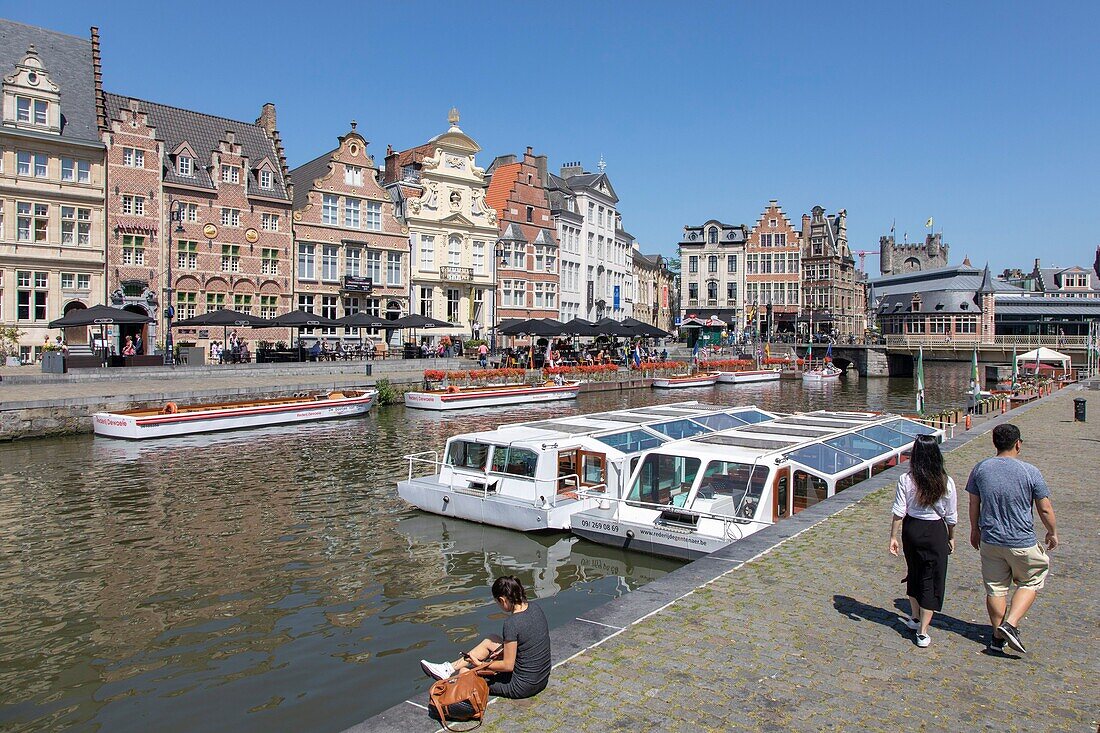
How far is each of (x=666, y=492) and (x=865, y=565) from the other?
5006 mm

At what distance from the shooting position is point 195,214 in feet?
147

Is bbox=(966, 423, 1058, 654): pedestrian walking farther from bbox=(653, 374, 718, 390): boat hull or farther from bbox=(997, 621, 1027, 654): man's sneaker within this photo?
bbox=(653, 374, 718, 390): boat hull

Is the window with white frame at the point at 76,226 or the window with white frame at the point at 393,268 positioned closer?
the window with white frame at the point at 76,226

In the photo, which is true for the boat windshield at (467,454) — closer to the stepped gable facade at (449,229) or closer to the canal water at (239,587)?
the canal water at (239,587)

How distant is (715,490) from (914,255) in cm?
14023

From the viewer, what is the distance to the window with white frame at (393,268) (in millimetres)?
54406

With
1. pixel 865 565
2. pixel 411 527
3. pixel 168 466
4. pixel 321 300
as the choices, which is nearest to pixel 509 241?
pixel 321 300

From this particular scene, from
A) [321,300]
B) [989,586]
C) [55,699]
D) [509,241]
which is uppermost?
[509,241]

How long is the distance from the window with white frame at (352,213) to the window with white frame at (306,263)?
10.1ft

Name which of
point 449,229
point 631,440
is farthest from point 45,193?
point 631,440

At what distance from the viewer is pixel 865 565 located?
31.3ft

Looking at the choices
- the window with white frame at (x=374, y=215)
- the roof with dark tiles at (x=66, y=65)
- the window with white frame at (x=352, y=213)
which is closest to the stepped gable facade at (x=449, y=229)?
the window with white frame at (x=374, y=215)

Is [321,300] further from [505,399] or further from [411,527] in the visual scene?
[411,527]

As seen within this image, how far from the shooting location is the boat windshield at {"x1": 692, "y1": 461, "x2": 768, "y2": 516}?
13039 millimetres
